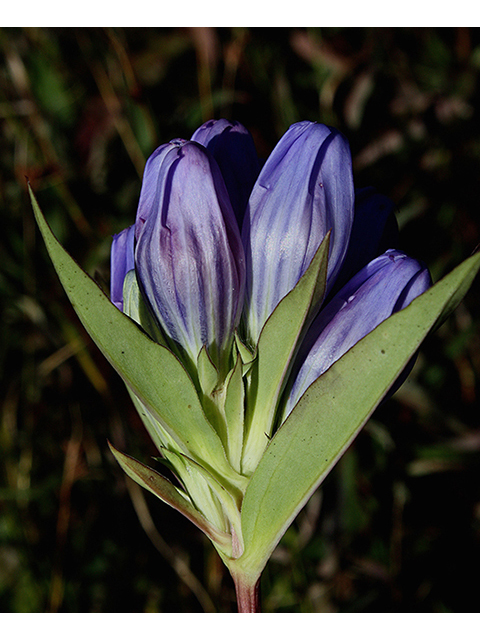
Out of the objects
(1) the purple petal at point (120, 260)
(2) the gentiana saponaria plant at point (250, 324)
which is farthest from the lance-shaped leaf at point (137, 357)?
(1) the purple petal at point (120, 260)

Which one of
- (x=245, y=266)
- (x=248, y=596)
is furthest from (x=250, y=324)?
(x=248, y=596)

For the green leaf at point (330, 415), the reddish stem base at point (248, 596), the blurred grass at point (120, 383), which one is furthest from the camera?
the blurred grass at point (120, 383)

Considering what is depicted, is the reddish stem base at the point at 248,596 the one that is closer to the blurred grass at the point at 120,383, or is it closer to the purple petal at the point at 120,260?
the purple petal at the point at 120,260

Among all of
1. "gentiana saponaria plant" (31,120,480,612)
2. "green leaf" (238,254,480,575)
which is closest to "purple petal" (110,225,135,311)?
"gentiana saponaria plant" (31,120,480,612)

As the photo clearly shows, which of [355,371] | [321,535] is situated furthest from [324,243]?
[321,535]

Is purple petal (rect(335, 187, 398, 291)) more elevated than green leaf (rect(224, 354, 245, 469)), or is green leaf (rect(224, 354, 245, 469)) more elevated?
purple petal (rect(335, 187, 398, 291))

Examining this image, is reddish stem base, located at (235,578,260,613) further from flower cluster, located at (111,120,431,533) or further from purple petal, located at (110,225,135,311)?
purple petal, located at (110,225,135,311)

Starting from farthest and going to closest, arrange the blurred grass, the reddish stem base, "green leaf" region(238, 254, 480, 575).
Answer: the blurred grass < the reddish stem base < "green leaf" region(238, 254, 480, 575)
